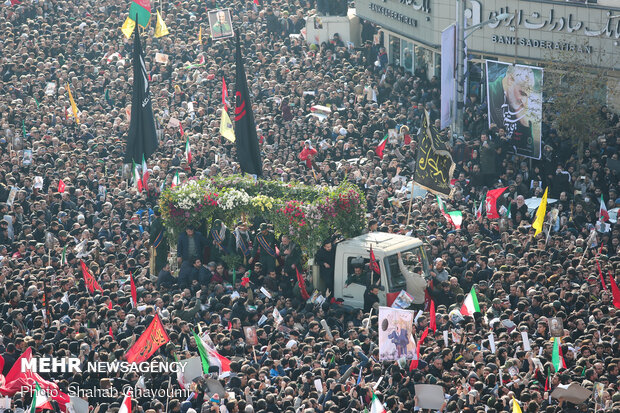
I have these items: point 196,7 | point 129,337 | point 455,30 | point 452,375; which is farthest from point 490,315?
point 196,7

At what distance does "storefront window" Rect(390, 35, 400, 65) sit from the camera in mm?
41875

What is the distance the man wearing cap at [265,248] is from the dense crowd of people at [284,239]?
3.0 inches

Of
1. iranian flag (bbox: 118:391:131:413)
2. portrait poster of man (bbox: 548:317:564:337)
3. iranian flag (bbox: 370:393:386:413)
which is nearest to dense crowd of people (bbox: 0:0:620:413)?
portrait poster of man (bbox: 548:317:564:337)

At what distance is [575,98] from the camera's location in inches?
1222

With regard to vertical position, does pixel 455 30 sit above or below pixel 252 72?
above

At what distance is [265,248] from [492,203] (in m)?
5.96

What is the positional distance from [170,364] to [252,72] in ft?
74.3

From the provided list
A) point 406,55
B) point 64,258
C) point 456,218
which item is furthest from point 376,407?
point 406,55

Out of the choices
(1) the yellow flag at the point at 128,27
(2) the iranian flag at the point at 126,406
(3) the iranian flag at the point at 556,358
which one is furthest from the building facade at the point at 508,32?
(2) the iranian flag at the point at 126,406

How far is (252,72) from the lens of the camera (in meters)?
40.2

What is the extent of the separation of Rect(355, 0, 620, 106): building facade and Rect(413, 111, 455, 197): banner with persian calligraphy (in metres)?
8.16

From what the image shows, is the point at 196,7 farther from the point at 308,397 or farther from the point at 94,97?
the point at 308,397

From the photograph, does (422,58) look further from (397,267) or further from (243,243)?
(397,267)

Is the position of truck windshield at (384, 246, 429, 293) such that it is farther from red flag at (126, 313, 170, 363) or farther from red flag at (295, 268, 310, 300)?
red flag at (126, 313, 170, 363)
